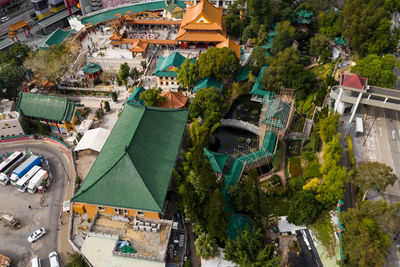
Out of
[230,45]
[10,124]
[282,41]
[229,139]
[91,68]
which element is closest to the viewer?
[10,124]

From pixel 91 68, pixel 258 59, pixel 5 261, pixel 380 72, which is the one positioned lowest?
pixel 5 261

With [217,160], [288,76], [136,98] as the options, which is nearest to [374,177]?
[217,160]

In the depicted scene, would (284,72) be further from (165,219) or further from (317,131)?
(165,219)

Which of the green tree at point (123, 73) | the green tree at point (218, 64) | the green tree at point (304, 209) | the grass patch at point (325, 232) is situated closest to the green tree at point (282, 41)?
the green tree at point (218, 64)

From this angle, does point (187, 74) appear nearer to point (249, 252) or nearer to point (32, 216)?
point (32, 216)

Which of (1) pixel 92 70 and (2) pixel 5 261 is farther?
(1) pixel 92 70

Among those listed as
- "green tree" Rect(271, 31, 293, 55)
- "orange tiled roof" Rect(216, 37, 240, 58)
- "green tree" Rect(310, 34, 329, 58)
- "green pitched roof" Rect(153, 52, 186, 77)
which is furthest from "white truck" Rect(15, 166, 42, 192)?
"green tree" Rect(310, 34, 329, 58)

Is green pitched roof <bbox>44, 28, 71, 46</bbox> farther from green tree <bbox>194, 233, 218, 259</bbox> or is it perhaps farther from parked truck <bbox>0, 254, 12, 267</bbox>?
green tree <bbox>194, 233, 218, 259</bbox>

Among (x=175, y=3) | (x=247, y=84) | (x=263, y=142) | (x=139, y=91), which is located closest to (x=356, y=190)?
(x=263, y=142)
